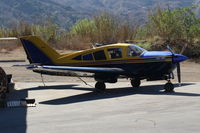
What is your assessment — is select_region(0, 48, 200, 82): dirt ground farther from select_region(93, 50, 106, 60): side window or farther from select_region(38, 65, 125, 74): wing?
select_region(38, 65, 125, 74): wing

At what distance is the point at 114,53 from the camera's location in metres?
16.7

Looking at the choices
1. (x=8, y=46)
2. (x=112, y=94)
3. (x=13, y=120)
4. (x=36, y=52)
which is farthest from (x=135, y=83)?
(x=8, y=46)

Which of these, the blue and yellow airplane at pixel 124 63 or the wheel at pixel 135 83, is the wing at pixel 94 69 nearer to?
the blue and yellow airplane at pixel 124 63

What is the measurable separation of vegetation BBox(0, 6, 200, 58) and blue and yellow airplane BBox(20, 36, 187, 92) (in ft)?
35.8

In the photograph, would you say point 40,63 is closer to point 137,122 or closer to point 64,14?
point 137,122

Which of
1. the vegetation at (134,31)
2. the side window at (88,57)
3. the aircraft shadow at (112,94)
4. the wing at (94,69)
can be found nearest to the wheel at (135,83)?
Answer: the aircraft shadow at (112,94)

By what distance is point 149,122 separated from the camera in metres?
9.97

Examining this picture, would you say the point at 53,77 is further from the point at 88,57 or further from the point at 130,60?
the point at 130,60

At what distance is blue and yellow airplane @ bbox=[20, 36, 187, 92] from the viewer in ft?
51.8

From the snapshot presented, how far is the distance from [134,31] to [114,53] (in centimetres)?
1704

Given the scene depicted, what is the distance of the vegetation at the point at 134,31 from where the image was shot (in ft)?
Answer: 93.6

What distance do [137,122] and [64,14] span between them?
19020 centimetres

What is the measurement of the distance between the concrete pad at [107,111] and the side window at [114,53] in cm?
134

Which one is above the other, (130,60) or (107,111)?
(130,60)
